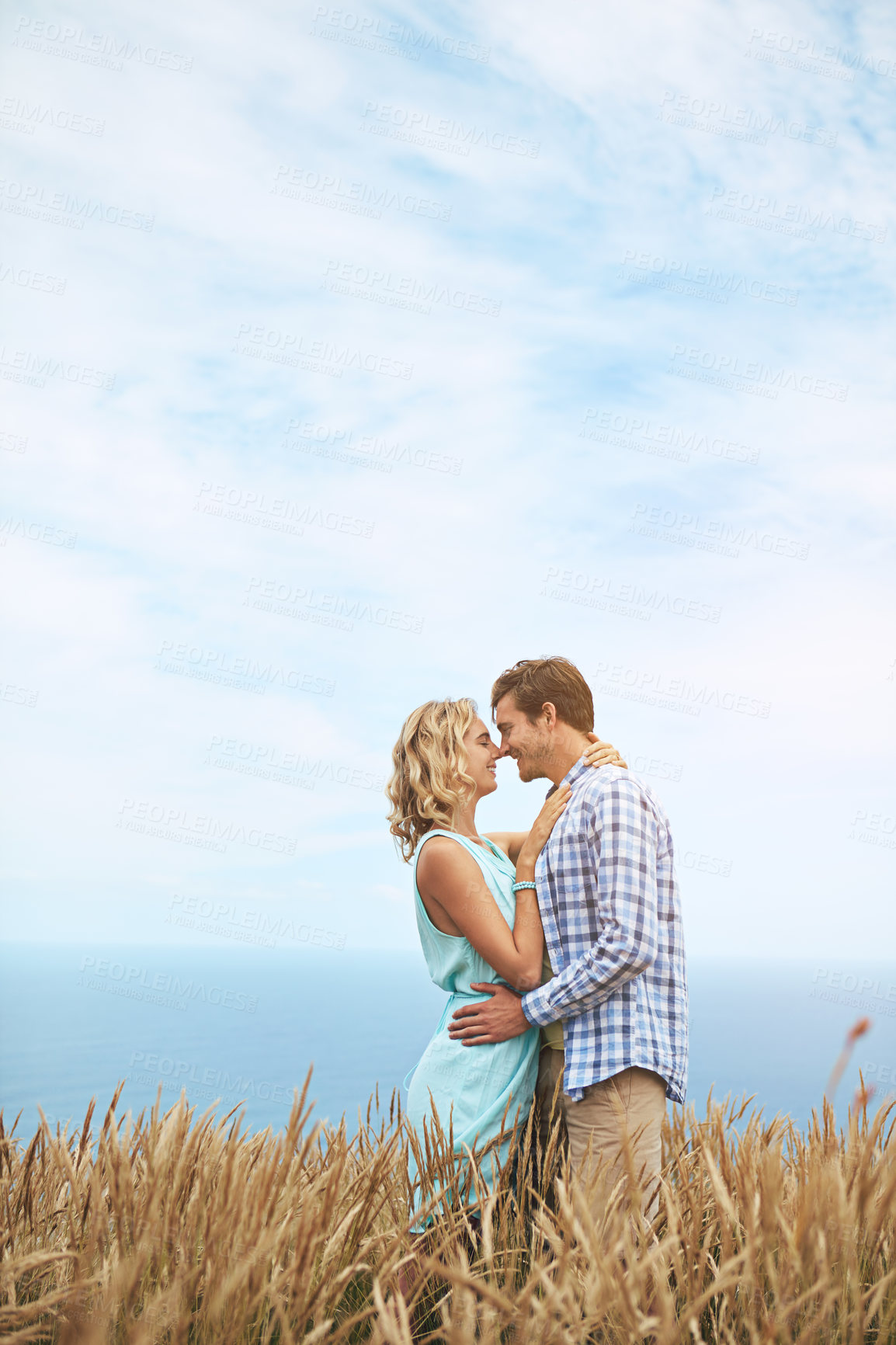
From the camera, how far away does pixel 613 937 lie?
2.76m

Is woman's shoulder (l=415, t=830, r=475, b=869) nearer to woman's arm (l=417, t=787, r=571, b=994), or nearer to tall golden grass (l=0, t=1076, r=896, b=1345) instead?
woman's arm (l=417, t=787, r=571, b=994)

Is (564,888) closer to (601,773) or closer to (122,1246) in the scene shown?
(601,773)

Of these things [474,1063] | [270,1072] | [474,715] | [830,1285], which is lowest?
[270,1072]

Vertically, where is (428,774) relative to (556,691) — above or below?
below

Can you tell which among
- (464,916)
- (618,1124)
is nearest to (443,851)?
(464,916)

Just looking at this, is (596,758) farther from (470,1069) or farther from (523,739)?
(470,1069)

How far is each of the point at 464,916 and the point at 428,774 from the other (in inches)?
22.4

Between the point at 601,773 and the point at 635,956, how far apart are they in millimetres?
609

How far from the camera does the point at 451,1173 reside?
2.86 m

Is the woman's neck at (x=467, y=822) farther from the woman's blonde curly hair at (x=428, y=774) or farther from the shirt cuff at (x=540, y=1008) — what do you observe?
the shirt cuff at (x=540, y=1008)

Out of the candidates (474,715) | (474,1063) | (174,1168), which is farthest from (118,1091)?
(474,715)

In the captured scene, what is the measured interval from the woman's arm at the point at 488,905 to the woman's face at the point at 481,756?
1.19 feet

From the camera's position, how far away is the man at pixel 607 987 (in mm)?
2771

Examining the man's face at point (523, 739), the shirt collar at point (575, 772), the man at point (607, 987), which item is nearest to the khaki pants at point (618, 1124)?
the man at point (607, 987)
